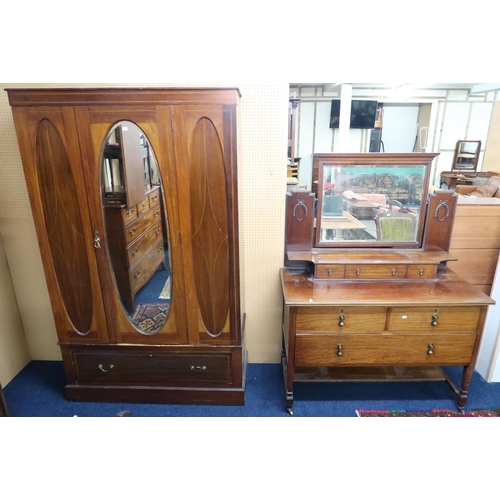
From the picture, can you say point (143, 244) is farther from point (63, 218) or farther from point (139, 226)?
point (63, 218)

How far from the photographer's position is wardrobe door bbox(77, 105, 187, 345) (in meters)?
1.67

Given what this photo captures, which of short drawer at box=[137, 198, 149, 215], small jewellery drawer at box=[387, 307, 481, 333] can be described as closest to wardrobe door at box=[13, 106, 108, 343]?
short drawer at box=[137, 198, 149, 215]

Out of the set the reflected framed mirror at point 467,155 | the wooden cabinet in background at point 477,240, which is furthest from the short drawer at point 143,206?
the reflected framed mirror at point 467,155

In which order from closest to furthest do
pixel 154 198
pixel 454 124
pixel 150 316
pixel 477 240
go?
1. pixel 154 198
2. pixel 150 316
3. pixel 477 240
4. pixel 454 124

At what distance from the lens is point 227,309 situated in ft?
6.53

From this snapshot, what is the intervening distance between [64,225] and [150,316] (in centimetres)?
70

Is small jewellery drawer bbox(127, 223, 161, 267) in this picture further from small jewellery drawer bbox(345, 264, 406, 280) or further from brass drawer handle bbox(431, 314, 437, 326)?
brass drawer handle bbox(431, 314, 437, 326)

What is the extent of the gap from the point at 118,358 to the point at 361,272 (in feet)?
5.33

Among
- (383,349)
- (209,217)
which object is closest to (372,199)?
(383,349)

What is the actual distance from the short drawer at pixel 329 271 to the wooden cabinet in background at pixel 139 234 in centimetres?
55

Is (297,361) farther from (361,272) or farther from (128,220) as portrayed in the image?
(128,220)

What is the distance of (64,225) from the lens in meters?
1.85

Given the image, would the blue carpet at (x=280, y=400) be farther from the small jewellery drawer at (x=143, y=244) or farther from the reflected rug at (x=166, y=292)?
the small jewellery drawer at (x=143, y=244)

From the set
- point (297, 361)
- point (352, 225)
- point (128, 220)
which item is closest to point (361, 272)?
point (352, 225)
